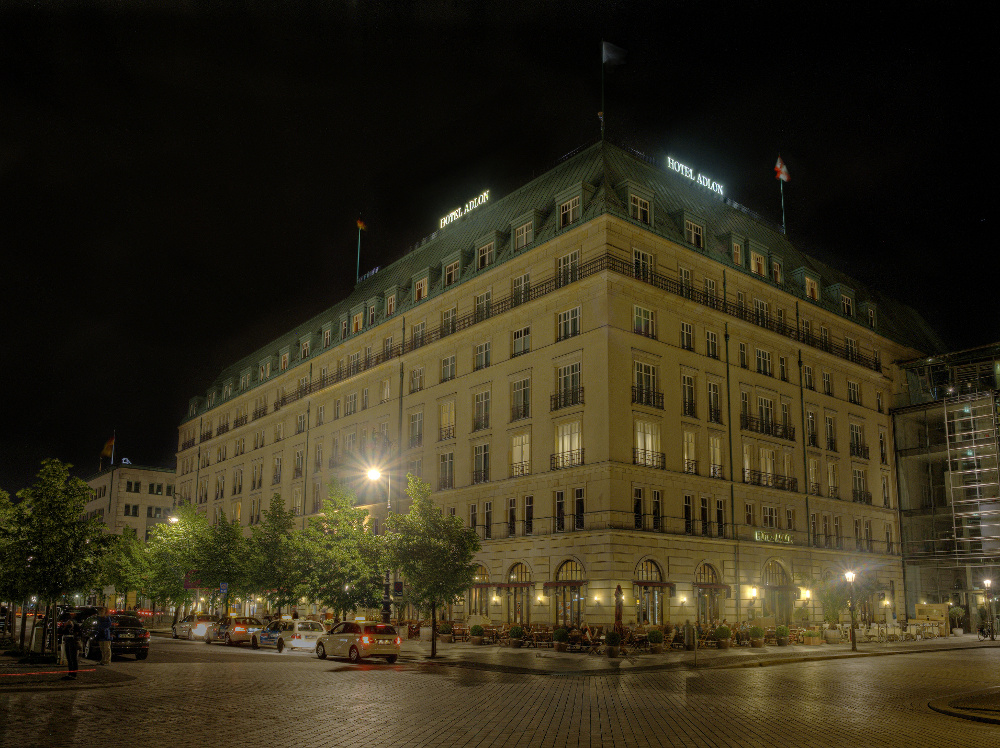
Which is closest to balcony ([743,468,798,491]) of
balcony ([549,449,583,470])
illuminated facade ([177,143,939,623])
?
illuminated facade ([177,143,939,623])

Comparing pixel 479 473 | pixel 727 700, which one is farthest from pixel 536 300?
pixel 727 700

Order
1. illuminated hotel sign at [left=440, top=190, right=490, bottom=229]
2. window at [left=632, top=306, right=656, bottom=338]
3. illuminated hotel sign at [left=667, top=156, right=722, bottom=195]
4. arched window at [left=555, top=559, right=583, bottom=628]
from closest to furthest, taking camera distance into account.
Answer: arched window at [left=555, top=559, right=583, bottom=628]
window at [left=632, top=306, right=656, bottom=338]
illuminated hotel sign at [left=667, top=156, right=722, bottom=195]
illuminated hotel sign at [left=440, top=190, right=490, bottom=229]

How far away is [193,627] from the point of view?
52.8 meters

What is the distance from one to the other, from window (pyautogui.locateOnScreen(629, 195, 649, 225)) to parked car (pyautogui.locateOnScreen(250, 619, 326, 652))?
28284 mm

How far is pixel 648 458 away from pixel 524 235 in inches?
641

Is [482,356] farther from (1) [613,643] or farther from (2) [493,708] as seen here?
(2) [493,708]

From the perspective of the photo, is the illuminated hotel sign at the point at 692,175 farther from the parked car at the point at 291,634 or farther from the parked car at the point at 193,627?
the parked car at the point at 193,627

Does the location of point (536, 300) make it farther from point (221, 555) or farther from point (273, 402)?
point (273, 402)

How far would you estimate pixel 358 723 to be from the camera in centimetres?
1542

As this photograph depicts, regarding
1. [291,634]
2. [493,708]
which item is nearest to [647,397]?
[291,634]

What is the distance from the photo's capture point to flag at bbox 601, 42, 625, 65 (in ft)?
165

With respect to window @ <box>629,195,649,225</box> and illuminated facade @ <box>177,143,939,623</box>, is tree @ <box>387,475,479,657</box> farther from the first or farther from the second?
window @ <box>629,195,649,225</box>

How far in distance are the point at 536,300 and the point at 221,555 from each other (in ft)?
108

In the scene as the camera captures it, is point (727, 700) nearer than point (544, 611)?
Yes
